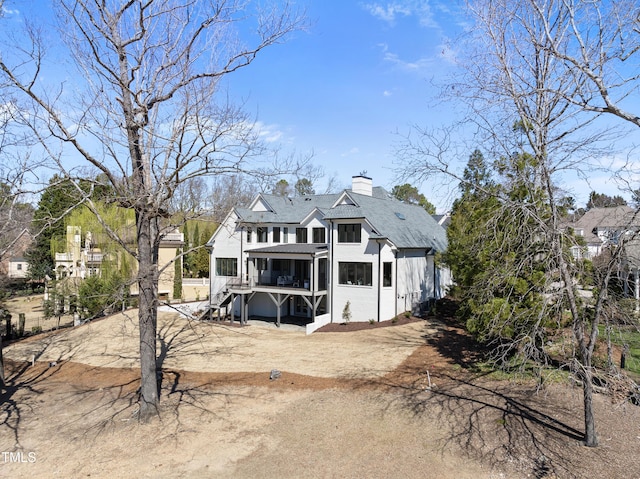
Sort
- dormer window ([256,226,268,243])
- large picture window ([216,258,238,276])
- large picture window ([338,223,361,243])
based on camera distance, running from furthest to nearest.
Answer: large picture window ([216,258,238,276])
dormer window ([256,226,268,243])
large picture window ([338,223,361,243])

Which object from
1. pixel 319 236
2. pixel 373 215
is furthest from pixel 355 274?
pixel 319 236

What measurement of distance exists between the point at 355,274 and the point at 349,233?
249 centimetres

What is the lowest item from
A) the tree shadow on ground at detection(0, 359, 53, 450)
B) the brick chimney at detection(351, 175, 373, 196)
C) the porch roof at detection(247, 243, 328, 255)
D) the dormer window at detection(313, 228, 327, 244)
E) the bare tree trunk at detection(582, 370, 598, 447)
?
the tree shadow on ground at detection(0, 359, 53, 450)

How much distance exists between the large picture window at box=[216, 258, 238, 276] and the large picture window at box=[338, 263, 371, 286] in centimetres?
853

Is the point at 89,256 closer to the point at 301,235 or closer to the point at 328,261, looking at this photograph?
the point at 301,235

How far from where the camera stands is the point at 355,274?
80.4 ft

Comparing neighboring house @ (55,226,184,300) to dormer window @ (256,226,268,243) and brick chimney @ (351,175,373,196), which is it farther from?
brick chimney @ (351,175,373,196)

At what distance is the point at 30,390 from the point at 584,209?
18.9 m

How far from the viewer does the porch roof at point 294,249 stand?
2466cm

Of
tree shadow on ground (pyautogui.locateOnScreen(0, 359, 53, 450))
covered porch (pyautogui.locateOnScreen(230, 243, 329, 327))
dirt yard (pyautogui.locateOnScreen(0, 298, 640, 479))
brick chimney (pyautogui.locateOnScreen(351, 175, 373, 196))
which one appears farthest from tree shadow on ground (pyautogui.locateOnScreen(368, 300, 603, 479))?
brick chimney (pyautogui.locateOnScreen(351, 175, 373, 196))

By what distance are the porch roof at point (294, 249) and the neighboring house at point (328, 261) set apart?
0.20ft

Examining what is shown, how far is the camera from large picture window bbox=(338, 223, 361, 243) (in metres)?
24.5

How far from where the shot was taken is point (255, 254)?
26.9 metres


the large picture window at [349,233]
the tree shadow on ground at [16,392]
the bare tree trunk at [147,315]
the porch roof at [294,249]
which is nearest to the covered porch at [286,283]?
the porch roof at [294,249]
